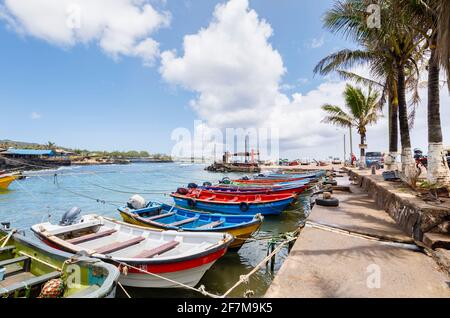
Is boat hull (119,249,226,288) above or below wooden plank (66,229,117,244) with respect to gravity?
below

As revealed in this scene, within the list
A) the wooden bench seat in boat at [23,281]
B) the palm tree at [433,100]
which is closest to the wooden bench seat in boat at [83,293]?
the wooden bench seat in boat at [23,281]

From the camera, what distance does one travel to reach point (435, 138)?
6.15 m

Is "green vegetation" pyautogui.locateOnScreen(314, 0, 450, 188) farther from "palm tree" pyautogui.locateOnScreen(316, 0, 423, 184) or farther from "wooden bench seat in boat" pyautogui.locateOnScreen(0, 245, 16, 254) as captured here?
"wooden bench seat in boat" pyautogui.locateOnScreen(0, 245, 16, 254)

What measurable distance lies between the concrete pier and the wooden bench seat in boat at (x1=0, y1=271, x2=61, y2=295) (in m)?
3.28

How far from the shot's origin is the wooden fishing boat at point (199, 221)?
669 centimetres

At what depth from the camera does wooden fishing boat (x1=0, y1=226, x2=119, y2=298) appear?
3084mm

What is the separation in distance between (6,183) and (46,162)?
1729 inches

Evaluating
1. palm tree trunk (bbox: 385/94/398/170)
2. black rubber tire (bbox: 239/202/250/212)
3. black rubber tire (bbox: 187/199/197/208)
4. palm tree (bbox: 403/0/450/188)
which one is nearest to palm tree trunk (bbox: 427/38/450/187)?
palm tree (bbox: 403/0/450/188)

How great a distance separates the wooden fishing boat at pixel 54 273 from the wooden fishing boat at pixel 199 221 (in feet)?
9.59

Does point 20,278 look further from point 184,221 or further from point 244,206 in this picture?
point 244,206

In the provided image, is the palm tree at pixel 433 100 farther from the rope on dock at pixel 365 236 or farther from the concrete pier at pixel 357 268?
the rope on dock at pixel 365 236

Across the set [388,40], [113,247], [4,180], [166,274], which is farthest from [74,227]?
[4,180]

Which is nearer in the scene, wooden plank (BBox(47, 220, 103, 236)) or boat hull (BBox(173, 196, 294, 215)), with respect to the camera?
wooden plank (BBox(47, 220, 103, 236))

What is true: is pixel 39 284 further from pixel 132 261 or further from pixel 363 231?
pixel 363 231
